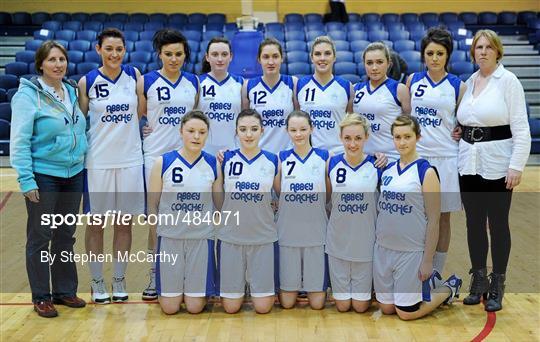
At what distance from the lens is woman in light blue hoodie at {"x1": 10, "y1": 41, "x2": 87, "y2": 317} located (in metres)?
3.58

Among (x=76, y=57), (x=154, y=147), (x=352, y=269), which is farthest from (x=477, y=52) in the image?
(x=76, y=57)

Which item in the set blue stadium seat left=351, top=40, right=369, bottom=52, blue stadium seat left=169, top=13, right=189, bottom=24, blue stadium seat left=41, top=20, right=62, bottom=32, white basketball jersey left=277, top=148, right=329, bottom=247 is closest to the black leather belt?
white basketball jersey left=277, top=148, right=329, bottom=247

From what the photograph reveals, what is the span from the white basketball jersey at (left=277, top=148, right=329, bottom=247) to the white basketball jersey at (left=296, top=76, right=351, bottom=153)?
0.36 m

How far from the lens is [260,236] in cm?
377

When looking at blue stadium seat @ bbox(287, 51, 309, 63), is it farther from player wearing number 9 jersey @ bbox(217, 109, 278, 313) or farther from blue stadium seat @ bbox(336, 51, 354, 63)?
player wearing number 9 jersey @ bbox(217, 109, 278, 313)

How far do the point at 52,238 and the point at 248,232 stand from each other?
1.18 meters

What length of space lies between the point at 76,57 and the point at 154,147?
6.80 m

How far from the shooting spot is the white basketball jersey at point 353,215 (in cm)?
373

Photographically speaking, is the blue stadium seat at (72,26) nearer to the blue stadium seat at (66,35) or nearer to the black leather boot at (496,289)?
the blue stadium seat at (66,35)

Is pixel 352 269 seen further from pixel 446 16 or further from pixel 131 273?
pixel 446 16

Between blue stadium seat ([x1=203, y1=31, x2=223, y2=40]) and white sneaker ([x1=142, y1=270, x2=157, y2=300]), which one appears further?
blue stadium seat ([x1=203, y1=31, x2=223, y2=40])

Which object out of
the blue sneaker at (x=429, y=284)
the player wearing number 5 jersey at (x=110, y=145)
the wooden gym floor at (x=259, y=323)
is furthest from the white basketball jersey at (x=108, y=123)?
the blue sneaker at (x=429, y=284)

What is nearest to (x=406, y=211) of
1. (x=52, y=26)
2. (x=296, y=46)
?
(x=296, y=46)

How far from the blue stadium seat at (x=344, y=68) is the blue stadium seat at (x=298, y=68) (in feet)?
1.41
